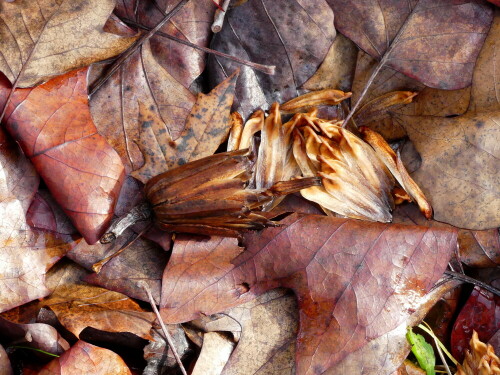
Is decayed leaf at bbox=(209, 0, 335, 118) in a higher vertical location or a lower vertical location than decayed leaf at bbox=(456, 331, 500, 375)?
higher

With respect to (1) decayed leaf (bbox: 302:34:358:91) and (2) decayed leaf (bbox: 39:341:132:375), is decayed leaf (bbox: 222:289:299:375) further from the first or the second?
(1) decayed leaf (bbox: 302:34:358:91)

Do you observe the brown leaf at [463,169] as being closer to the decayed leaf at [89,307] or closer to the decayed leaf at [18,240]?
the decayed leaf at [89,307]

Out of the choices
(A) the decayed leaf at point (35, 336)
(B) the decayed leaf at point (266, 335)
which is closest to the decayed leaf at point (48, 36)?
(A) the decayed leaf at point (35, 336)

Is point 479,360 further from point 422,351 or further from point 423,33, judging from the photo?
point 423,33

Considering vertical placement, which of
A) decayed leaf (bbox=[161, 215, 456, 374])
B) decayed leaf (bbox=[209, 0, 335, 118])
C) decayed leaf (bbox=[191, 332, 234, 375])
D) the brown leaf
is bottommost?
decayed leaf (bbox=[191, 332, 234, 375])

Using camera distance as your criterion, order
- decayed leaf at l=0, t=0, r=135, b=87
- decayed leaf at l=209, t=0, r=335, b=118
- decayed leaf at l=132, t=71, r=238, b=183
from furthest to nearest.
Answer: decayed leaf at l=209, t=0, r=335, b=118 → decayed leaf at l=132, t=71, r=238, b=183 → decayed leaf at l=0, t=0, r=135, b=87

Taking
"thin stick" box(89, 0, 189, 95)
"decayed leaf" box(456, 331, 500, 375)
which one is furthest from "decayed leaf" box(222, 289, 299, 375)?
"thin stick" box(89, 0, 189, 95)
